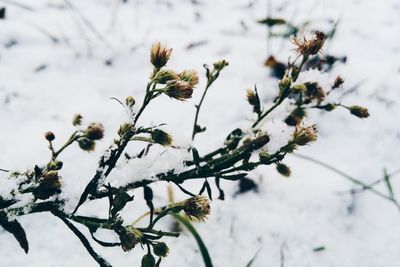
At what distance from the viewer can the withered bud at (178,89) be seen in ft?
2.71


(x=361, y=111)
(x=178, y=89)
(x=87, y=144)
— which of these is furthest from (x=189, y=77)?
(x=361, y=111)

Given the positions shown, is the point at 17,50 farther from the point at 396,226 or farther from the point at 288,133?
the point at 396,226

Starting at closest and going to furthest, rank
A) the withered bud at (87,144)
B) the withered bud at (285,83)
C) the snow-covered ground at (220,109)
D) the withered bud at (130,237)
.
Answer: the withered bud at (130,237) < the withered bud at (285,83) < the withered bud at (87,144) < the snow-covered ground at (220,109)

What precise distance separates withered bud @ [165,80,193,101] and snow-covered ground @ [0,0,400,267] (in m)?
0.11

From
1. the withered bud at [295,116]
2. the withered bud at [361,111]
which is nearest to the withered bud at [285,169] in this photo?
the withered bud at [295,116]

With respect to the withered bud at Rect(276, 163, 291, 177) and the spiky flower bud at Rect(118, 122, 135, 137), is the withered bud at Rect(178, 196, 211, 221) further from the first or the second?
the withered bud at Rect(276, 163, 291, 177)

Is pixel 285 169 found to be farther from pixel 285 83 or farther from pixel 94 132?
pixel 94 132

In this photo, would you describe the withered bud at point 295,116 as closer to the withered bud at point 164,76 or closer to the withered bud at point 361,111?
the withered bud at point 361,111

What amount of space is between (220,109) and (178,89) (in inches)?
33.4

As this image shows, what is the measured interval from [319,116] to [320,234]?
1.78 feet

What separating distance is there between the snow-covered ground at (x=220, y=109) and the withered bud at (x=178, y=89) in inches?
4.2

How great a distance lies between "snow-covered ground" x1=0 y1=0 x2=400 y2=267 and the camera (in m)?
1.21

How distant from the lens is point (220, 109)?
167 centimetres

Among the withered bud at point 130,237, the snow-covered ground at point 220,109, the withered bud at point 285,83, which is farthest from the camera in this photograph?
the snow-covered ground at point 220,109
